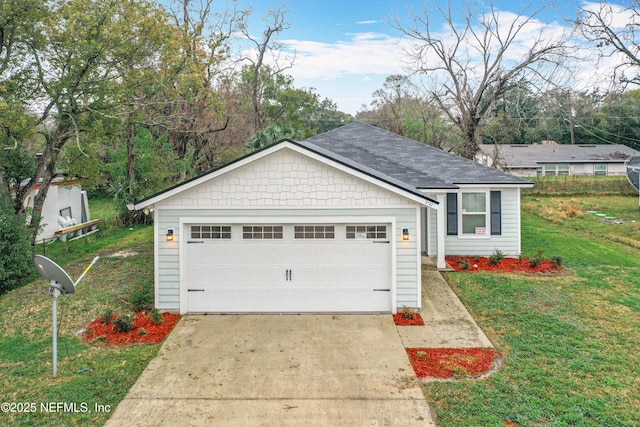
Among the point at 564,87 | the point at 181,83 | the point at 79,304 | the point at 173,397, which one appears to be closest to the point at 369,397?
the point at 173,397

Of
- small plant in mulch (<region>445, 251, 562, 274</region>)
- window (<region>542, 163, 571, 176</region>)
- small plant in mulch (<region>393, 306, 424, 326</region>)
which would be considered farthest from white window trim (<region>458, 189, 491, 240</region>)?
window (<region>542, 163, 571, 176</region>)

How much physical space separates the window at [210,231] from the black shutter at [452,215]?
24.8 ft

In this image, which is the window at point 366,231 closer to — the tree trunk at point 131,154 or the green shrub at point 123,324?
the green shrub at point 123,324

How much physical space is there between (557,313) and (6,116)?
46.5 ft

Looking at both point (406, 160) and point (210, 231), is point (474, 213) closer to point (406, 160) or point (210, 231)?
point (406, 160)

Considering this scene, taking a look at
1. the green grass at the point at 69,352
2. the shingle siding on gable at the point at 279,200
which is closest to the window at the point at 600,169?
the shingle siding on gable at the point at 279,200

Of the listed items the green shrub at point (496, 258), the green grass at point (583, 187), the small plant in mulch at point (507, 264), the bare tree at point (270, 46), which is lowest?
the small plant in mulch at point (507, 264)

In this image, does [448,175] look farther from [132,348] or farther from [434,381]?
[132,348]

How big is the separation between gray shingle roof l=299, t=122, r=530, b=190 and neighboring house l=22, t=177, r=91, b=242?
10.5 metres

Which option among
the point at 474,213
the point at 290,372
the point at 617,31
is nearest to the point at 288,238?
the point at 290,372

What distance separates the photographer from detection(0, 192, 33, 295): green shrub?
417 inches

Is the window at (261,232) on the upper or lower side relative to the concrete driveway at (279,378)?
upper

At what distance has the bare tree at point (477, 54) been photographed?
21906 millimetres

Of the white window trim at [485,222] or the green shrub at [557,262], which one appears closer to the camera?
the green shrub at [557,262]
